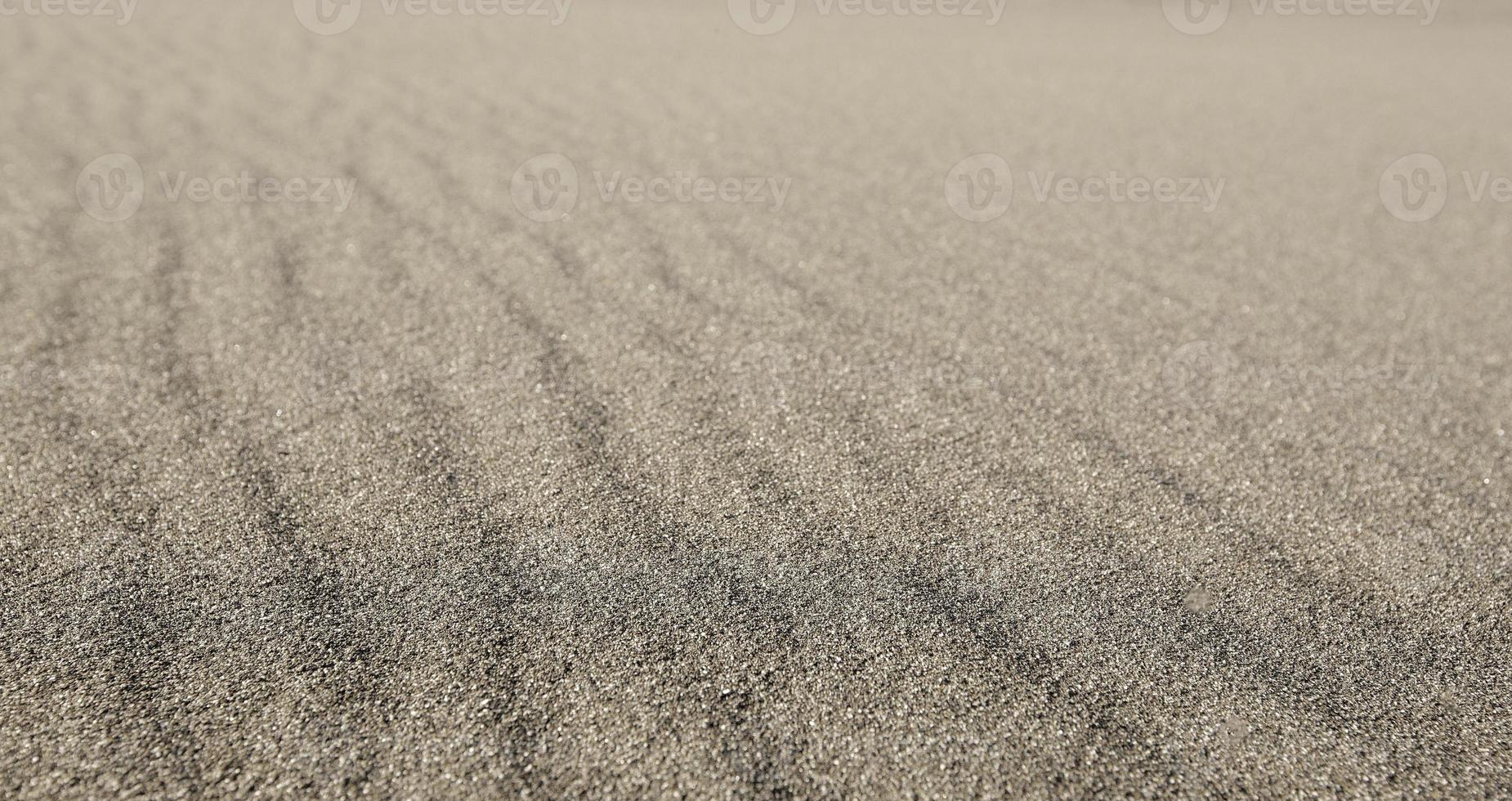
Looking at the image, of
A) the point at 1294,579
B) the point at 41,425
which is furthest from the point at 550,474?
the point at 1294,579

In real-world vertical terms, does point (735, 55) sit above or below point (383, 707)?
above

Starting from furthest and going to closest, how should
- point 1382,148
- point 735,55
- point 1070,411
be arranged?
point 735,55 → point 1382,148 → point 1070,411

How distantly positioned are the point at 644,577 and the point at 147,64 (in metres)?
5.32

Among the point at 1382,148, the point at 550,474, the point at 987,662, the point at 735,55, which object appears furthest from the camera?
the point at 735,55

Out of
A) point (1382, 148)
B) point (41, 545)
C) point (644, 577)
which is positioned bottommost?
point (41, 545)

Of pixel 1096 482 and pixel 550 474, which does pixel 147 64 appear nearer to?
pixel 550 474

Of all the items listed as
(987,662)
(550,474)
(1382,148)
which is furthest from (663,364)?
(1382,148)

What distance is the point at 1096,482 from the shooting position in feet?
7.14

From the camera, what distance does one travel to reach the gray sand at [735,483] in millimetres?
1516

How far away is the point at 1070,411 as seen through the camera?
2459mm

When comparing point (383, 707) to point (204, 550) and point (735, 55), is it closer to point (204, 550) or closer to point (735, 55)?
point (204, 550)

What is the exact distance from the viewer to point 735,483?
2.11 meters

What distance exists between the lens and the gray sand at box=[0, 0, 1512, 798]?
1516mm

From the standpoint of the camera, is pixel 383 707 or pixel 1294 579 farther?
pixel 1294 579
